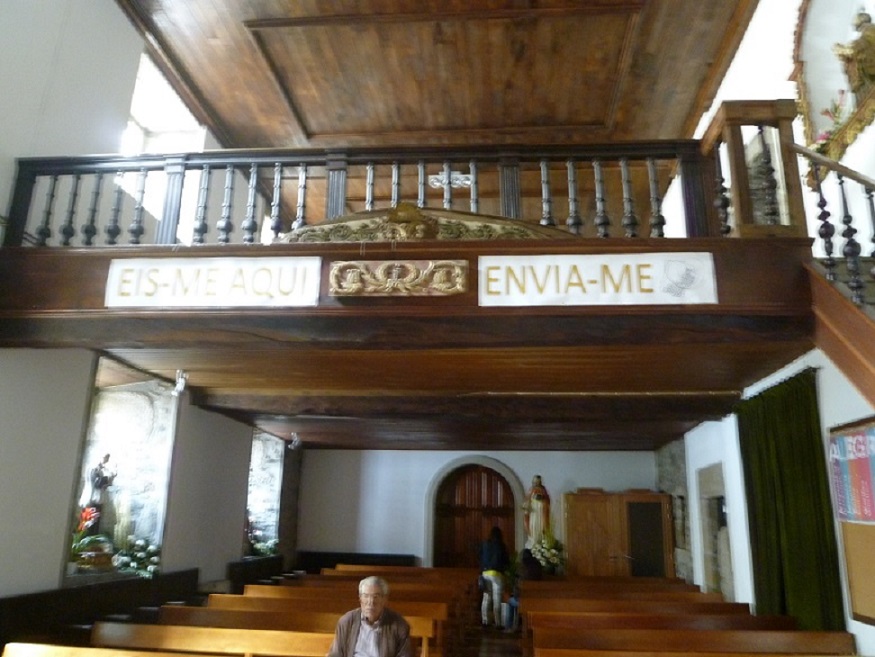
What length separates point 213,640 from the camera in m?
4.47

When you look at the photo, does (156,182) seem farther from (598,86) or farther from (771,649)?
(771,649)

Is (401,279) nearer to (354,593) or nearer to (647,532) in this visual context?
(354,593)

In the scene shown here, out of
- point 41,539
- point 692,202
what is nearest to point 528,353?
point 692,202

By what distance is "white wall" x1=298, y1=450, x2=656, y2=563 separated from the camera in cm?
1166

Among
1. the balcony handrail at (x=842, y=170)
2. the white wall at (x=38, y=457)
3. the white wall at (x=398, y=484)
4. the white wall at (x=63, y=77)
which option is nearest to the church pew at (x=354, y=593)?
the white wall at (x=38, y=457)

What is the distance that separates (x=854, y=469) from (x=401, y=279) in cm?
304

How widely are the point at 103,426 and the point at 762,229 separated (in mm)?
5476

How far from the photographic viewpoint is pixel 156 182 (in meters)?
6.91

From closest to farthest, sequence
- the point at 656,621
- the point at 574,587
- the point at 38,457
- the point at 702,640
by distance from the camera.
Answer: the point at 702,640 < the point at 38,457 < the point at 656,621 < the point at 574,587

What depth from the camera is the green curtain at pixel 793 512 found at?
4.82m

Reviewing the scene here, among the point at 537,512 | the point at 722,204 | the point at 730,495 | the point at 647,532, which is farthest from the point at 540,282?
the point at 647,532

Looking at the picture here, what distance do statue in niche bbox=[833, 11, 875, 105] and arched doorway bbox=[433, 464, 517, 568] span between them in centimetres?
820

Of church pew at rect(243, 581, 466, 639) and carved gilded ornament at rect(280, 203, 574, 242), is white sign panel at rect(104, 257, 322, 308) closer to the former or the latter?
carved gilded ornament at rect(280, 203, 574, 242)

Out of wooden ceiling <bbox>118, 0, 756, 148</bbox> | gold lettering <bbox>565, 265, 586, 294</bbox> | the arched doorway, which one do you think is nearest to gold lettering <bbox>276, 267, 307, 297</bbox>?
gold lettering <bbox>565, 265, 586, 294</bbox>
